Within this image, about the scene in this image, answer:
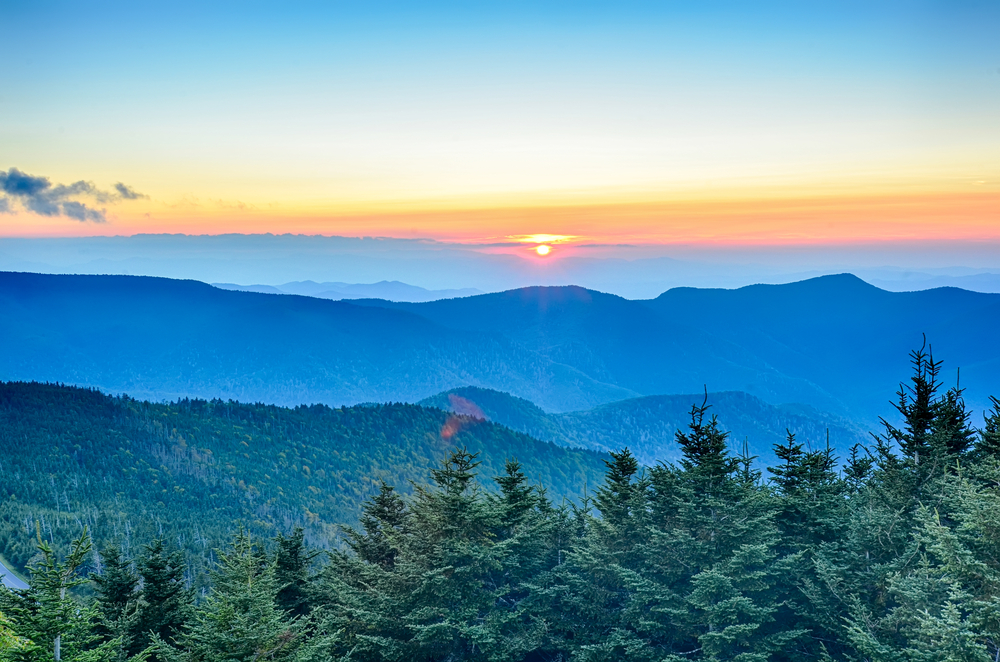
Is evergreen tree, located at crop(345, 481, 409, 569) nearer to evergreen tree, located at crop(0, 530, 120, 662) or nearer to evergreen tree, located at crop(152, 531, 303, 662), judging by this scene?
evergreen tree, located at crop(152, 531, 303, 662)

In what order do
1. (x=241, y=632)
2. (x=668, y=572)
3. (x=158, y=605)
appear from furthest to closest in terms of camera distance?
(x=158, y=605)
(x=668, y=572)
(x=241, y=632)

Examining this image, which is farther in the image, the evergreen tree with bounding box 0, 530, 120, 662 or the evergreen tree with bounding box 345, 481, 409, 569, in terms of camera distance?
the evergreen tree with bounding box 345, 481, 409, 569

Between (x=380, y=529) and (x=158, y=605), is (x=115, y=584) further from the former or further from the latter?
(x=380, y=529)

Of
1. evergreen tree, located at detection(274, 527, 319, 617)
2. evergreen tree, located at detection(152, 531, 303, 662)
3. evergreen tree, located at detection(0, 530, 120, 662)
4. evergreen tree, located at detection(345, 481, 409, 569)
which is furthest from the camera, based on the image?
evergreen tree, located at detection(345, 481, 409, 569)

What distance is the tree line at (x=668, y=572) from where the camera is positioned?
2827cm

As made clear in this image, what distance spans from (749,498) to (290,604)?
29.5 m

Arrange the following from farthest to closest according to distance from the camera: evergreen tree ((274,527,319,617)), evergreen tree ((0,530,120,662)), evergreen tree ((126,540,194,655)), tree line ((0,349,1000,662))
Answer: evergreen tree ((274,527,319,617))
evergreen tree ((126,540,194,655))
tree line ((0,349,1000,662))
evergreen tree ((0,530,120,662))

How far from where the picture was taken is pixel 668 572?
3494 cm

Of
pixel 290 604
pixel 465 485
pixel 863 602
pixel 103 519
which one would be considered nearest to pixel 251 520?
pixel 103 519

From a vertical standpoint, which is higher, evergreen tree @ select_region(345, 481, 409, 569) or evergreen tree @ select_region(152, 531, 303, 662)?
evergreen tree @ select_region(152, 531, 303, 662)

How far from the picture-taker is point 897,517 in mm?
31141

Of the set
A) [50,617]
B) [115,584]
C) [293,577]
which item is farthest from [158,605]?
[50,617]

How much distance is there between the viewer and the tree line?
28.3m

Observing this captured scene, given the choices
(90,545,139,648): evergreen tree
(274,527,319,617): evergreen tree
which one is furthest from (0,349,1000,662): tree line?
(274,527,319,617): evergreen tree
